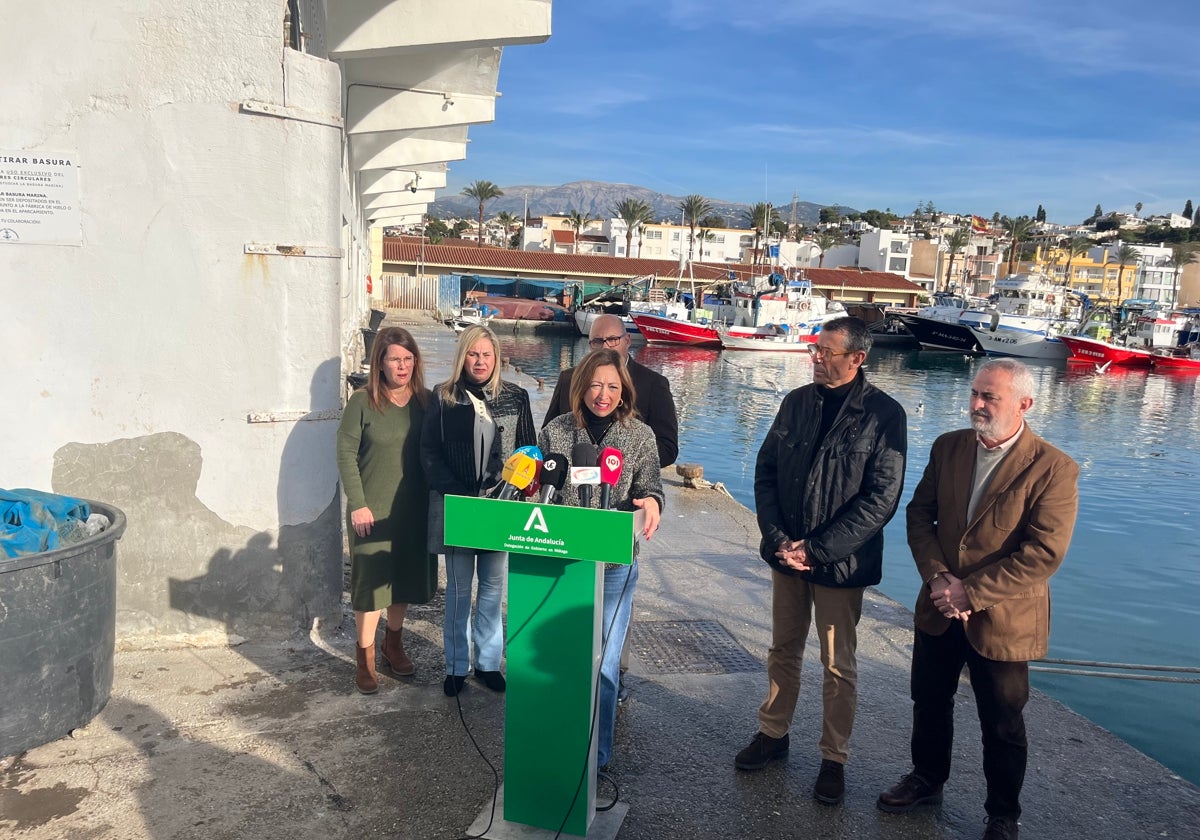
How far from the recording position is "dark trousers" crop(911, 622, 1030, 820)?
3.27 m

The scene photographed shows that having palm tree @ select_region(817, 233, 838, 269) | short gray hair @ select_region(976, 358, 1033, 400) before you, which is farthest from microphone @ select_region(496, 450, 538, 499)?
palm tree @ select_region(817, 233, 838, 269)

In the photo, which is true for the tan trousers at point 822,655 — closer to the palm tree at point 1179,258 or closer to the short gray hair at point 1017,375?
the short gray hair at point 1017,375

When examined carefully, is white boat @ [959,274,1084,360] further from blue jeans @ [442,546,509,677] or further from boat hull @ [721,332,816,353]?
blue jeans @ [442,546,509,677]

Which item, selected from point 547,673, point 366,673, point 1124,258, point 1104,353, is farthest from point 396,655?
point 1124,258

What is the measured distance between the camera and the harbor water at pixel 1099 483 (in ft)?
25.5

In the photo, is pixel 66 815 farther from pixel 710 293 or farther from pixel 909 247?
pixel 909 247

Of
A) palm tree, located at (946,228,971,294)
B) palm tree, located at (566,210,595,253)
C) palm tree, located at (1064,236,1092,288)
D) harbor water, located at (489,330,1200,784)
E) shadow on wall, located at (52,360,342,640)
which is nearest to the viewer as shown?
shadow on wall, located at (52,360,342,640)

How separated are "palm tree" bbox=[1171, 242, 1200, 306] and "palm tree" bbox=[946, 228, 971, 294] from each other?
2320cm

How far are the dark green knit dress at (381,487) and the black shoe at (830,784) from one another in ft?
7.26

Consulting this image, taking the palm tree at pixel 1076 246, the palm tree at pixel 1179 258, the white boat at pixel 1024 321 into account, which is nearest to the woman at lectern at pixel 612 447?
the white boat at pixel 1024 321

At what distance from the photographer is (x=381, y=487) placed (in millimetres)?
4332

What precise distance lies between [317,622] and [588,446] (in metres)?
2.48

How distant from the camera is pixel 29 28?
4051 mm

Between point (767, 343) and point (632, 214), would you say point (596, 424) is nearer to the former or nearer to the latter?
point (767, 343)
